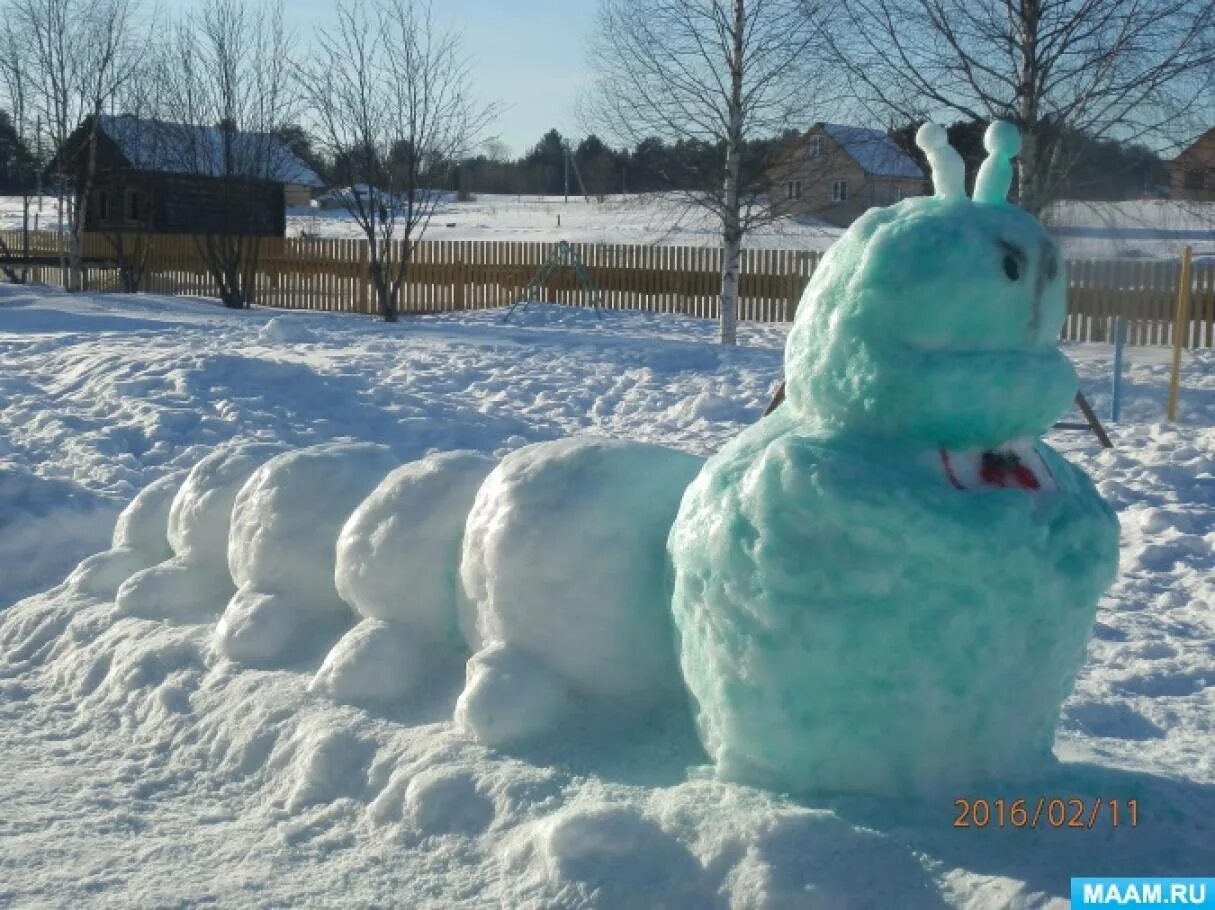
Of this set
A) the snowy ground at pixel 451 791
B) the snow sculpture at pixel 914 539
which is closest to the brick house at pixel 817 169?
the snowy ground at pixel 451 791

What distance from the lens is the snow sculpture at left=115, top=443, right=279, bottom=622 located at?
5.06m

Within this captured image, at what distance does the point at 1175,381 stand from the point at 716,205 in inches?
288

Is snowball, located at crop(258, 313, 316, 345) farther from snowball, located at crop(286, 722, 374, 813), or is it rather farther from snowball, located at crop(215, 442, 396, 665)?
snowball, located at crop(286, 722, 374, 813)

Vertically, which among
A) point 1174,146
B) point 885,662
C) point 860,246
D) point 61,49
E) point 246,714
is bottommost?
point 246,714

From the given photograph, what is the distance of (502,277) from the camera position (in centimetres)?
2223

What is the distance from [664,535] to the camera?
12.1 ft

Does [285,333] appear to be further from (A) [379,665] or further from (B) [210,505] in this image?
(A) [379,665]

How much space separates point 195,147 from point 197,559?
21.3 meters

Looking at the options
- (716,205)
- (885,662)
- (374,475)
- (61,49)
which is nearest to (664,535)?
(885,662)

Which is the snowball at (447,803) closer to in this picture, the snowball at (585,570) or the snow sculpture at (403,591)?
the snowball at (585,570)

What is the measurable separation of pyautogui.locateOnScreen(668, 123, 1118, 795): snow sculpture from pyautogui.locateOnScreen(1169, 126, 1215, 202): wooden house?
431 inches

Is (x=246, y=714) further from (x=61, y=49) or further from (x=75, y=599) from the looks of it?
(x=61, y=49)
